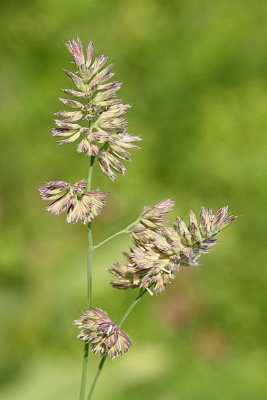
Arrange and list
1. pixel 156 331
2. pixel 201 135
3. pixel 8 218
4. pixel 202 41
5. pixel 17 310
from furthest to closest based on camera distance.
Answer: pixel 202 41 → pixel 201 135 → pixel 8 218 → pixel 156 331 → pixel 17 310

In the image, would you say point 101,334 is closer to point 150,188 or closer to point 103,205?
point 103,205

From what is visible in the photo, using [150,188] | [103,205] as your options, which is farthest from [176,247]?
[150,188]

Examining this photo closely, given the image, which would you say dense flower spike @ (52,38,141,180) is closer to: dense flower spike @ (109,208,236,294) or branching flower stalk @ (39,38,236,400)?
branching flower stalk @ (39,38,236,400)

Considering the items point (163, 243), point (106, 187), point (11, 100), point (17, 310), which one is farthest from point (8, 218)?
point (163, 243)

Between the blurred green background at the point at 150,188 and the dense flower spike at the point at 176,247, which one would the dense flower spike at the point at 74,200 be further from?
the blurred green background at the point at 150,188

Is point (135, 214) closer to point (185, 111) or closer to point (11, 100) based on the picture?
point (185, 111)
